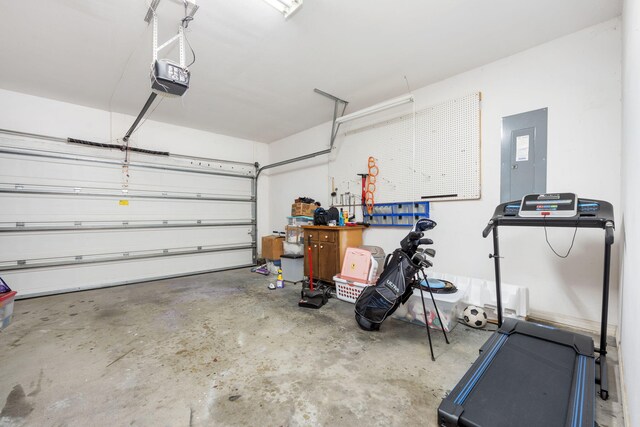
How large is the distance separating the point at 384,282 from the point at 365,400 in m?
1.05

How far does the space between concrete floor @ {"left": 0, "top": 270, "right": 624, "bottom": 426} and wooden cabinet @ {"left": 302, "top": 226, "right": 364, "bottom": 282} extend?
0.81m

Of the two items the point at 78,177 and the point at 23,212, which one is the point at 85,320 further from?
the point at 78,177

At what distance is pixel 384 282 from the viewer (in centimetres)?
251

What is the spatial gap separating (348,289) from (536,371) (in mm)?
2125

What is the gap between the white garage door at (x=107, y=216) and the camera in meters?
3.89

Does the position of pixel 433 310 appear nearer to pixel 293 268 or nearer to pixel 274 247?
pixel 293 268

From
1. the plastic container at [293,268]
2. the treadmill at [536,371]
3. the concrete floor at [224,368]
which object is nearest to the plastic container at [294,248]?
the plastic container at [293,268]

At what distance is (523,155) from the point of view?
9.52 feet

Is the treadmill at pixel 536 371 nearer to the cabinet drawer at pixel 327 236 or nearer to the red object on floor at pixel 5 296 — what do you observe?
the cabinet drawer at pixel 327 236

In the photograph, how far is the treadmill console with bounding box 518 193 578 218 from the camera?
197 centimetres

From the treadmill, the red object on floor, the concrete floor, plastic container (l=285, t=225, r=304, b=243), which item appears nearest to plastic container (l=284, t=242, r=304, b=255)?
plastic container (l=285, t=225, r=304, b=243)

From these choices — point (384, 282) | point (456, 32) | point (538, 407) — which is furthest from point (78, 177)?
A: point (538, 407)

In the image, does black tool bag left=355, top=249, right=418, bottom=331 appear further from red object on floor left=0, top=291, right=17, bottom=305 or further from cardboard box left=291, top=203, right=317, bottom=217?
red object on floor left=0, top=291, right=17, bottom=305

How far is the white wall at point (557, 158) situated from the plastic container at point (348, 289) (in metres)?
1.24
